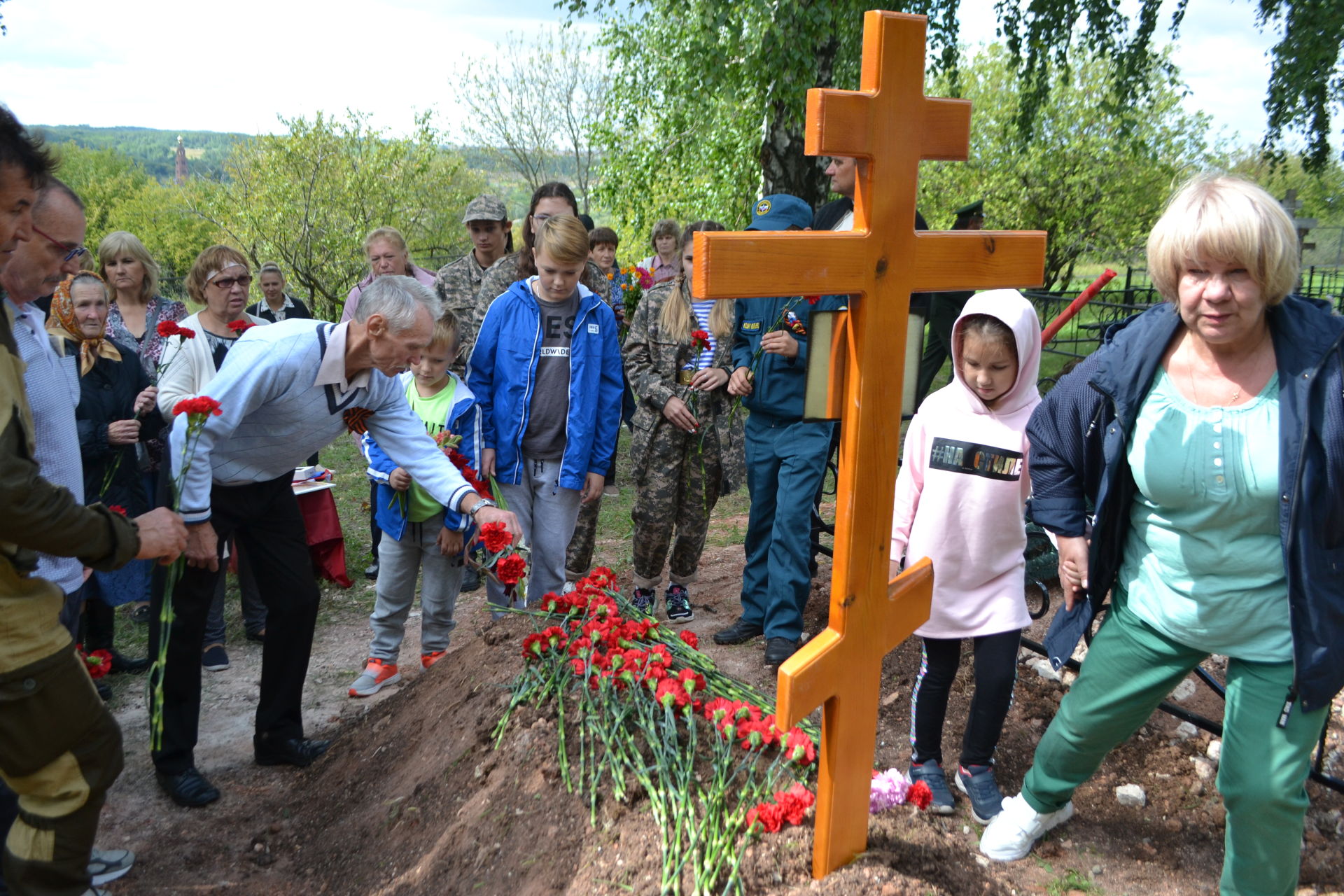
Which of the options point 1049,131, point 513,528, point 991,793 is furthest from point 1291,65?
point 1049,131

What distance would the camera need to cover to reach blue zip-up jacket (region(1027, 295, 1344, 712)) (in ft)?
7.15

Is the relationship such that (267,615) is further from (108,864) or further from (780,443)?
(780,443)

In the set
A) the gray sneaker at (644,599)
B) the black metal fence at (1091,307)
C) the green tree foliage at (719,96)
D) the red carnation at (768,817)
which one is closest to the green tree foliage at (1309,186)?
Result: the black metal fence at (1091,307)

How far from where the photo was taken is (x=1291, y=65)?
739cm

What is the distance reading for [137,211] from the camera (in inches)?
1550

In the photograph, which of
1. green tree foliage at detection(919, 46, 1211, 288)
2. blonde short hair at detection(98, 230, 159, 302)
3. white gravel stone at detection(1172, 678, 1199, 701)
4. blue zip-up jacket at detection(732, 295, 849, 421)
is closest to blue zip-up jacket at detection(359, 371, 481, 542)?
blue zip-up jacket at detection(732, 295, 849, 421)

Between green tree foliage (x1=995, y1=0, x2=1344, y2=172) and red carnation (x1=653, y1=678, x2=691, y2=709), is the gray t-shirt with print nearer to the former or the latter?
red carnation (x1=653, y1=678, x2=691, y2=709)

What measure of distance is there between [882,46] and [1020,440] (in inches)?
64.6

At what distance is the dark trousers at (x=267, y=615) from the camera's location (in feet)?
11.4

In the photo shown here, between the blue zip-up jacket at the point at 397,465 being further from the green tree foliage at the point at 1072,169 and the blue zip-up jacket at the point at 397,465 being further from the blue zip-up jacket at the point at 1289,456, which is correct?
the green tree foliage at the point at 1072,169

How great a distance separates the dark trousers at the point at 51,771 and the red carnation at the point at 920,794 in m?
2.07

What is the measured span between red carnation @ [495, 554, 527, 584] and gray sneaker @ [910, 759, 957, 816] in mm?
1494

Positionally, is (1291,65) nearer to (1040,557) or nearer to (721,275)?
(1040,557)

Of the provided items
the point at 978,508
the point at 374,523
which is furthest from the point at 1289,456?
the point at 374,523
